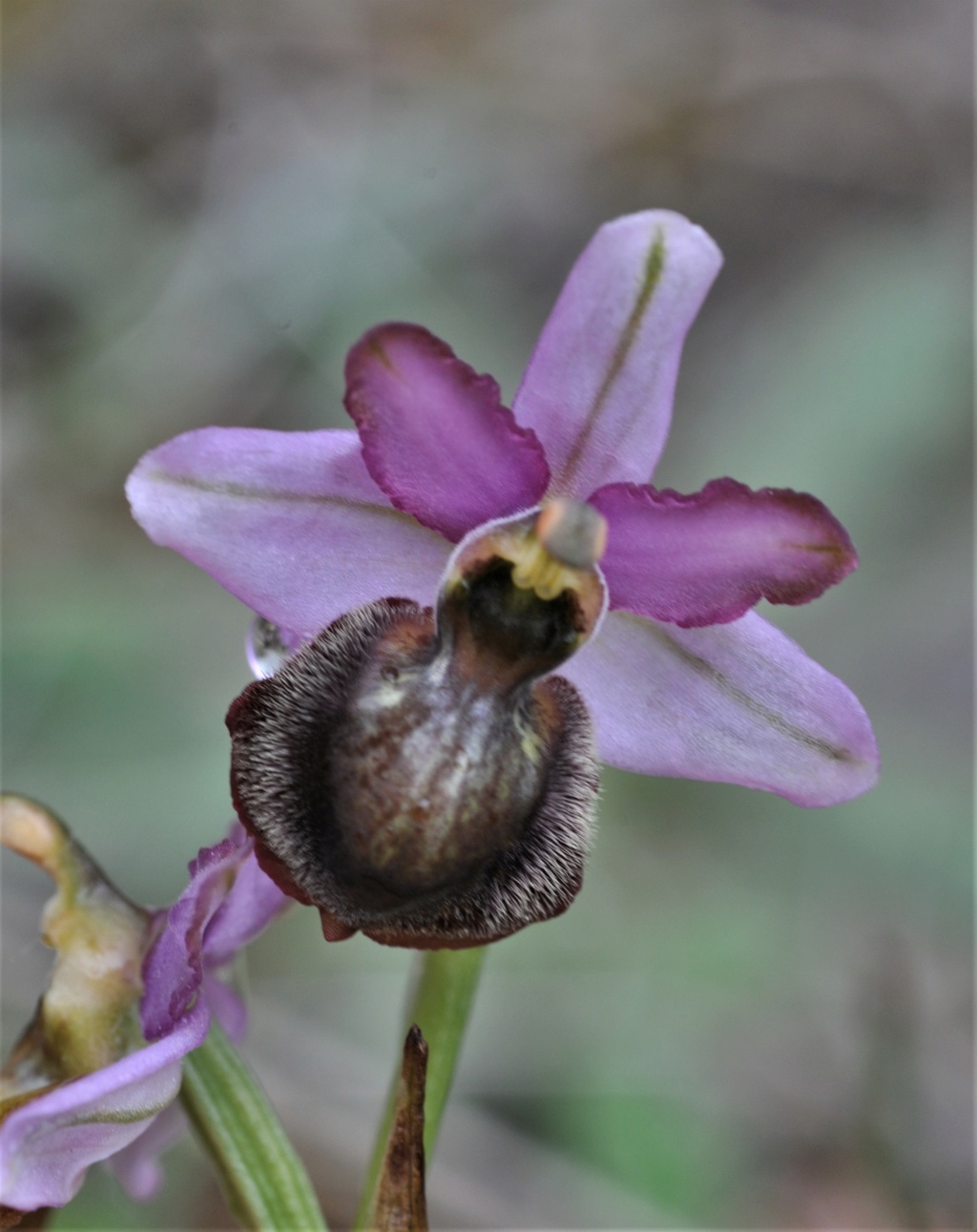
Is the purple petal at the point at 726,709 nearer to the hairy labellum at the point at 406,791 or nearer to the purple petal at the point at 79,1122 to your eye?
the hairy labellum at the point at 406,791

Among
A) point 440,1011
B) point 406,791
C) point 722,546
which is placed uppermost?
point 722,546

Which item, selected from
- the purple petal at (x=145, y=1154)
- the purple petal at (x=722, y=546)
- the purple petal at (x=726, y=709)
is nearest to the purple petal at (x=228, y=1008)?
the purple petal at (x=145, y=1154)

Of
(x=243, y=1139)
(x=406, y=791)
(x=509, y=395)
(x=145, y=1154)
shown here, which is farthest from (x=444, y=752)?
(x=509, y=395)

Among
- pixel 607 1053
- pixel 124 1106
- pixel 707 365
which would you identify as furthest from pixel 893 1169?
pixel 707 365

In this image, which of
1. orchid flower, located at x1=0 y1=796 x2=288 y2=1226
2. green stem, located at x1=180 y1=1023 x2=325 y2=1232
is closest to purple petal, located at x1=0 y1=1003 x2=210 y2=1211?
orchid flower, located at x1=0 y1=796 x2=288 y2=1226

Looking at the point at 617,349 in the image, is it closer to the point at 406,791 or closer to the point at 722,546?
the point at 722,546

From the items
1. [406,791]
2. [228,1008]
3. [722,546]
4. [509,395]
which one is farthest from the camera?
[509,395]

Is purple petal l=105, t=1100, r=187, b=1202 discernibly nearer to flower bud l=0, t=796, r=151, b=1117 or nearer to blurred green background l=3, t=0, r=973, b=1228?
flower bud l=0, t=796, r=151, b=1117
